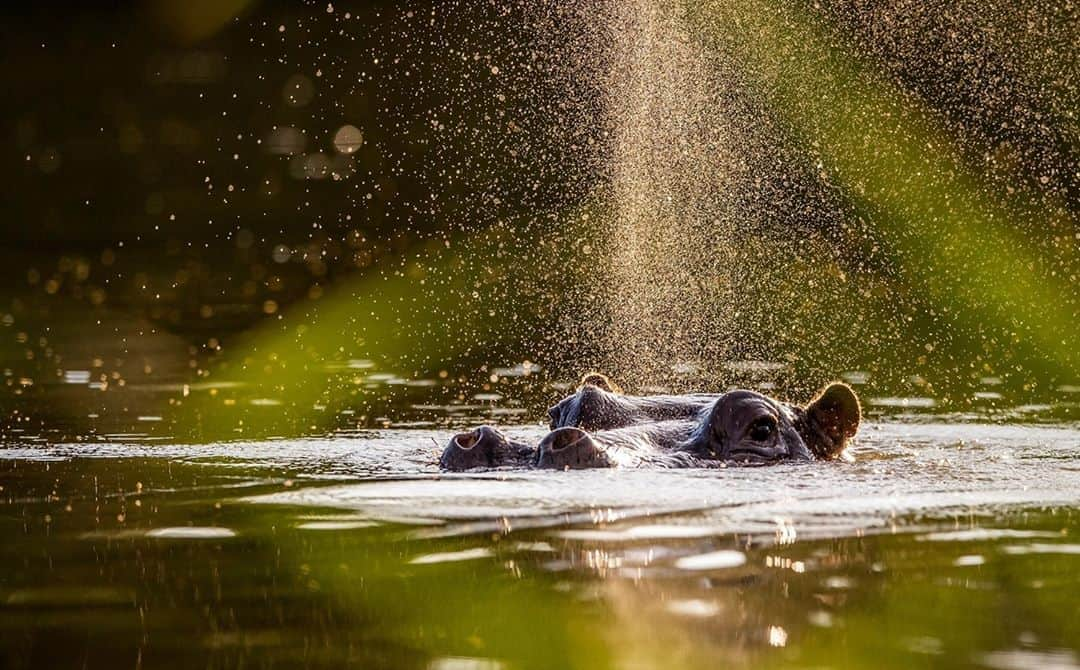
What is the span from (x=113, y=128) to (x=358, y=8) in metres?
5.70

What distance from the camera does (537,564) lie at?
689 centimetres

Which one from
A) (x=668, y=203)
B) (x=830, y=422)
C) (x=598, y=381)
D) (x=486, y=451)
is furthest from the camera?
→ (x=668, y=203)

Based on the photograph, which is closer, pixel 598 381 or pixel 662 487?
pixel 662 487

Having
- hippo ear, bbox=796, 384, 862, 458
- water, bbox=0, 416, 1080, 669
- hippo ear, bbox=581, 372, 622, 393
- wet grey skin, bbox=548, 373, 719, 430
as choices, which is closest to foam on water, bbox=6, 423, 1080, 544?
water, bbox=0, 416, 1080, 669

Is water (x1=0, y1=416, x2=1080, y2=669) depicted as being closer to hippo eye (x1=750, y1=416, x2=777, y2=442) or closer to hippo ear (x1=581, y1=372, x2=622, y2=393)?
hippo eye (x1=750, y1=416, x2=777, y2=442)

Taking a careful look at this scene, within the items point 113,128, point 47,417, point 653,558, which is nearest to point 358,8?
point 113,128

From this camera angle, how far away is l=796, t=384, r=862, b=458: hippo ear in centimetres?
1002

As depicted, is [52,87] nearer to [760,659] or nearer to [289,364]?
[289,364]

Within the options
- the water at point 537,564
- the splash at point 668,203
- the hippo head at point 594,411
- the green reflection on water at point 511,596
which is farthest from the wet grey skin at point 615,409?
the splash at point 668,203

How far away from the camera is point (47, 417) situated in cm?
1245

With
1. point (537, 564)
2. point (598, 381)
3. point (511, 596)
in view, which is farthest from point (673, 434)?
point (511, 596)

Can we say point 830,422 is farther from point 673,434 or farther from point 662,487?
point 662,487

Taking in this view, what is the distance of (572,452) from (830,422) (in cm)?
208

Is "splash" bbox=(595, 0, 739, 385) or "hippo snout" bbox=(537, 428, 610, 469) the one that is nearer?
"hippo snout" bbox=(537, 428, 610, 469)
